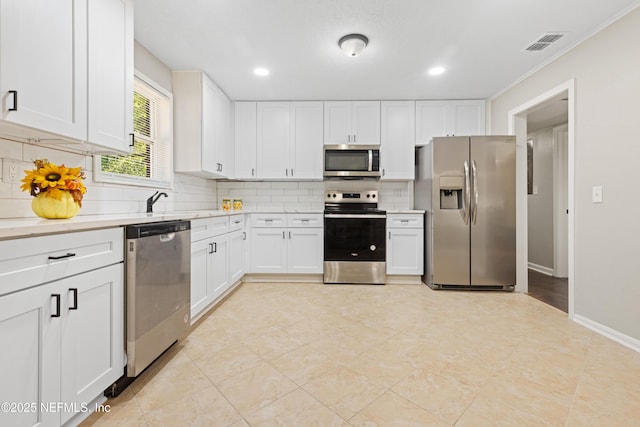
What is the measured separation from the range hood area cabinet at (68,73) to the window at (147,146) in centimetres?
48

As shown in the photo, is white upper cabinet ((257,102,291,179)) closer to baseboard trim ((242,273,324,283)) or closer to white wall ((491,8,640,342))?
baseboard trim ((242,273,324,283))

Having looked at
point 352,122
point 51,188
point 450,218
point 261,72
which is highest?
point 261,72

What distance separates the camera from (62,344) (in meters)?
1.11

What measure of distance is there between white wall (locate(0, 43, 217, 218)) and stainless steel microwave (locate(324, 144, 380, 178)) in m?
1.72

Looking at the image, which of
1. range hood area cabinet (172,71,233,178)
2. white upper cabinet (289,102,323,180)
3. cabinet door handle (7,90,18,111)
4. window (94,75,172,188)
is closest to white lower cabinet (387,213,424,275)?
white upper cabinet (289,102,323,180)

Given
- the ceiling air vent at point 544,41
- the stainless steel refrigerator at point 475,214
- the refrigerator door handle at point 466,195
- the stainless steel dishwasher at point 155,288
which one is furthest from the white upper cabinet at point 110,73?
the refrigerator door handle at point 466,195

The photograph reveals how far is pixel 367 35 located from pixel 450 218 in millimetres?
2160

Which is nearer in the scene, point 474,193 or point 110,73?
point 110,73

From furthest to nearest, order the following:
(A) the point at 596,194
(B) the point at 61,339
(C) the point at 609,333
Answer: (A) the point at 596,194, (C) the point at 609,333, (B) the point at 61,339

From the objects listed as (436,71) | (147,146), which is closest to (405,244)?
(436,71)

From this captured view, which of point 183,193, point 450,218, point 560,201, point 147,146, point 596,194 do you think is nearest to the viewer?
point 596,194

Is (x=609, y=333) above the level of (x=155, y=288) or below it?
below

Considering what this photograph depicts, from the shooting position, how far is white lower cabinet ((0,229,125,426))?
946mm

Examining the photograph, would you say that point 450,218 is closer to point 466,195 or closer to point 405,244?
point 466,195
